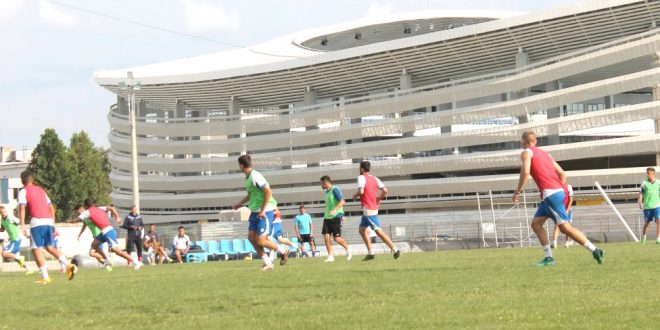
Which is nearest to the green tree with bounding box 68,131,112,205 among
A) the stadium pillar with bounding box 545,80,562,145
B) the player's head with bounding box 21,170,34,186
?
the stadium pillar with bounding box 545,80,562,145

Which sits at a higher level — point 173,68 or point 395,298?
point 173,68

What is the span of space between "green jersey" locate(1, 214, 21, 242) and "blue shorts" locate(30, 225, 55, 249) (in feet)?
31.9

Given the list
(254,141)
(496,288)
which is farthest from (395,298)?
(254,141)

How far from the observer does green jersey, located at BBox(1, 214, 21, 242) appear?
88.1 ft

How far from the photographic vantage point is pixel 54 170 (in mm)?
102375

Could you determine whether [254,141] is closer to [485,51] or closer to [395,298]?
[485,51]

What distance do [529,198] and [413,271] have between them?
171ft

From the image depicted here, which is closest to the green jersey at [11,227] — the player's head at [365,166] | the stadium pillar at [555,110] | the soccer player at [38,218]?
the soccer player at [38,218]

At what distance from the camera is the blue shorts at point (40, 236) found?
1734cm

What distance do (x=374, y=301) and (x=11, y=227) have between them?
1900cm

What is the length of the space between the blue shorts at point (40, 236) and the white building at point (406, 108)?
49.0m

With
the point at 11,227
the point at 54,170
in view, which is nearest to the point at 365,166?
Result: the point at 11,227

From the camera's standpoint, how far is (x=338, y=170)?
80.5 metres

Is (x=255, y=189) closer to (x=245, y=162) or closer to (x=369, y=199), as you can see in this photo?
(x=245, y=162)
